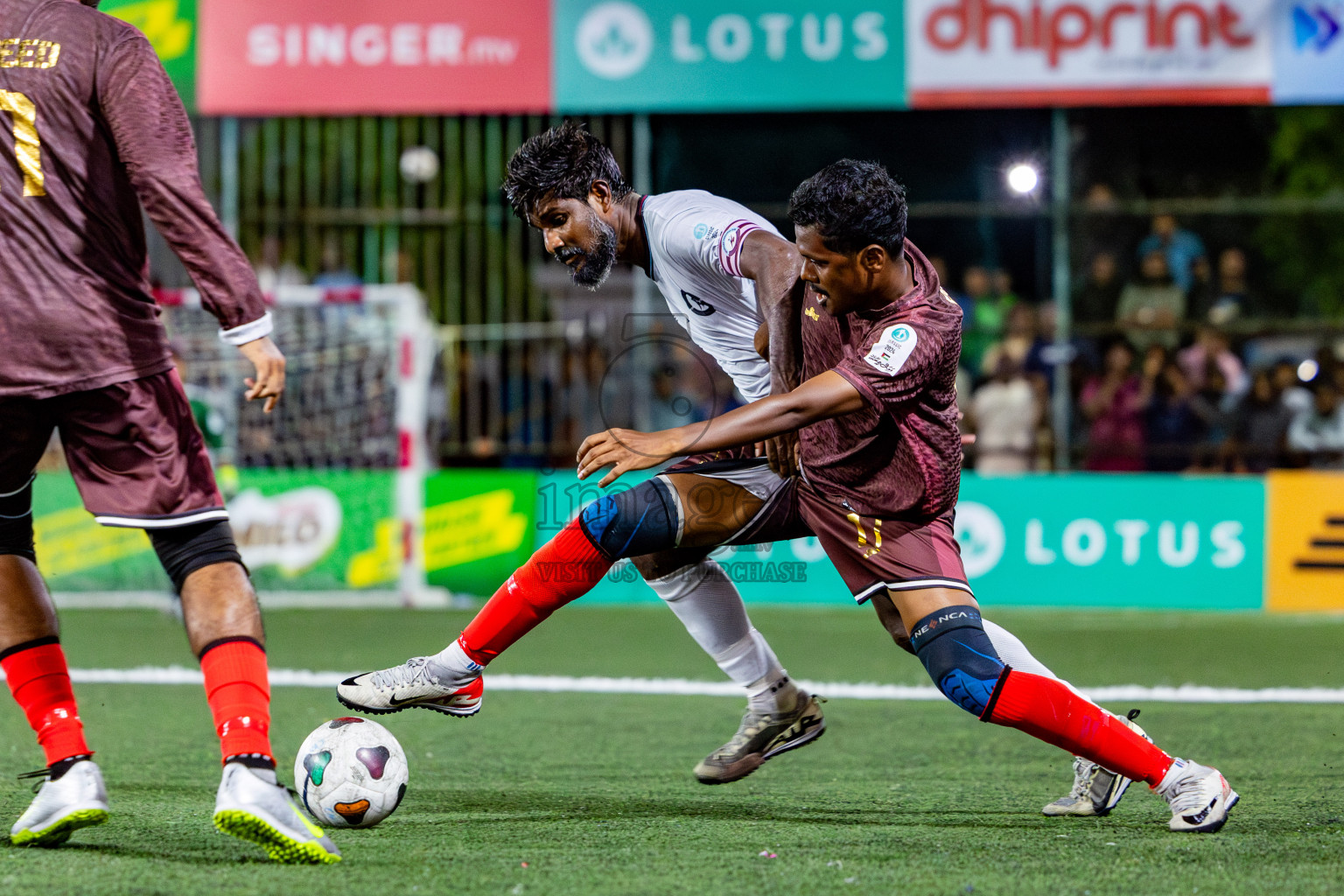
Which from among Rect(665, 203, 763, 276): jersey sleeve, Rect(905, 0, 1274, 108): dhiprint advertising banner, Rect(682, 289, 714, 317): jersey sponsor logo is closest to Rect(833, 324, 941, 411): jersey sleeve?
Rect(665, 203, 763, 276): jersey sleeve

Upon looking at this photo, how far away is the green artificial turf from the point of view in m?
3.37

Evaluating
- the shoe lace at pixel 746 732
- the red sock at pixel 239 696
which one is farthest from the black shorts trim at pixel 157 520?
the shoe lace at pixel 746 732

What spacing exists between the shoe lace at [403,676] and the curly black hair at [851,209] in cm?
162

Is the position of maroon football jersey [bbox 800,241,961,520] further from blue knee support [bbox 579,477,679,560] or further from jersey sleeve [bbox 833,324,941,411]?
blue knee support [bbox 579,477,679,560]

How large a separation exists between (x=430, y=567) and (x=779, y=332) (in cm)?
756

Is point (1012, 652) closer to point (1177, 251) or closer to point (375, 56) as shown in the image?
point (1177, 251)

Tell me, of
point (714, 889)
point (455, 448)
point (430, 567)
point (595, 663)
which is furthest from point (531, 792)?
point (455, 448)

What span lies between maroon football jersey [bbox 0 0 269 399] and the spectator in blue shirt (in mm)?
10211

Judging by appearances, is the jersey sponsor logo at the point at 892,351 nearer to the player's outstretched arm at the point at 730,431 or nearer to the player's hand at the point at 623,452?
the player's outstretched arm at the point at 730,431

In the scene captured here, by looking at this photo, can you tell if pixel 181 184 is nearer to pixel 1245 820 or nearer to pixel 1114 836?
pixel 1114 836

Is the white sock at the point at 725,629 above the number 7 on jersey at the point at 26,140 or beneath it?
beneath

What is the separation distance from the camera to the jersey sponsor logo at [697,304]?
478 cm

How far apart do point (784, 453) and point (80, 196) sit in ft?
6.54

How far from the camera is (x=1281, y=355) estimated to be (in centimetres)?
1229
